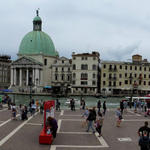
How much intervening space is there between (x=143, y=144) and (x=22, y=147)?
18.5 ft

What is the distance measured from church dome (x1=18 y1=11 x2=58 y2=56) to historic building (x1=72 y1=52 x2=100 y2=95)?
24.8 m

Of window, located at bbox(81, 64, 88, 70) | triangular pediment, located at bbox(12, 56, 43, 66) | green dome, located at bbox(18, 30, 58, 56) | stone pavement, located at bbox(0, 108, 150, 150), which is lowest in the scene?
stone pavement, located at bbox(0, 108, 150, 150)

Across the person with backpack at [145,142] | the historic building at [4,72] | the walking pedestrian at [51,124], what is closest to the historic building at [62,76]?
the historic building at [4,72]

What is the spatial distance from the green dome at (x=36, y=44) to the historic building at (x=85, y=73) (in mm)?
24755

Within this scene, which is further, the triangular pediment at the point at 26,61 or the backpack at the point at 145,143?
the triangular pediment at the point at 26,61

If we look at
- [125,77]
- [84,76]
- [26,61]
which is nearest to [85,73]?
[84,76]

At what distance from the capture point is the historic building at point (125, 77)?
95.7 m

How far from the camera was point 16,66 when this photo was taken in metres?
117

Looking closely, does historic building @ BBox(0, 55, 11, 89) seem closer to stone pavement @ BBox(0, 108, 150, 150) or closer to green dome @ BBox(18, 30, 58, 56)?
green dome @ BBox(18, 30, 58, 56)

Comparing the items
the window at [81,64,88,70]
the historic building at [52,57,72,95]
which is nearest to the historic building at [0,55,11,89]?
the historic building at [52,57,72,95]

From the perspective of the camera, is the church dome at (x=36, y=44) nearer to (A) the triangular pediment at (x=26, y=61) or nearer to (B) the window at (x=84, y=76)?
(A) the triangular pediment at (x=26, y=61)

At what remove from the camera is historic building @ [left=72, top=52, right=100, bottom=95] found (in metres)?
97.8

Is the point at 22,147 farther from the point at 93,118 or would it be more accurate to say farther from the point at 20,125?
the point at 20,125

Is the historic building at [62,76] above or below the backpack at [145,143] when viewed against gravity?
above
